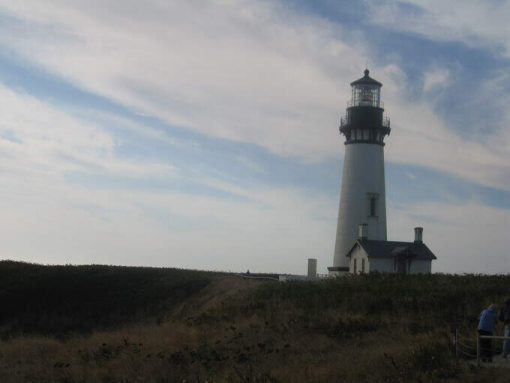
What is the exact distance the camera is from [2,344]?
2547 centimetres

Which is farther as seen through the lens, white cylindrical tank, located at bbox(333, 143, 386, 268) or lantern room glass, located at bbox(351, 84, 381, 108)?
lantern room glass, located at bbox(351, 84, 381, 108)

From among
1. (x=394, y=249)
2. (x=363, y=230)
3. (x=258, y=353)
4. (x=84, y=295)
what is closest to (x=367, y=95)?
(x=363, y=230)

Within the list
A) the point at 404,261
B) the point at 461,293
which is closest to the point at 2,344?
the point at 461,293

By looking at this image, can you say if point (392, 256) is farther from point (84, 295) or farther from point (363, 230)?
point (84, 295)

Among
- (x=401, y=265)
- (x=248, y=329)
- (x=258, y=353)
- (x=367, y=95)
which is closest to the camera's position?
(x=258, y=353)

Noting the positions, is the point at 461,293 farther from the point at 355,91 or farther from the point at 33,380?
the point at 355,91

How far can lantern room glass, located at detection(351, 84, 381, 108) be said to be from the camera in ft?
148

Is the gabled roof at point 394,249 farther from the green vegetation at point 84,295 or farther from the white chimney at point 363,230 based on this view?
the green vegetation at point 84,295

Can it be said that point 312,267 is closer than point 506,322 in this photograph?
No

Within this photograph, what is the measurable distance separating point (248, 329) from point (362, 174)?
72.9ft

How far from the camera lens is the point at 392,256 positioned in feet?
134

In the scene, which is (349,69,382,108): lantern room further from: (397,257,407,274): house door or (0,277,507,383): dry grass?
(0,277,507,383): dry grass

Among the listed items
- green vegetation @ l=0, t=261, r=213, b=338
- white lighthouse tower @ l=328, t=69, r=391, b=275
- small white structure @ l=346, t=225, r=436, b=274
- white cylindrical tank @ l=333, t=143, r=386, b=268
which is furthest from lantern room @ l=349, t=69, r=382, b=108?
green vegetation @ l=0, t=261, r=213, b=338

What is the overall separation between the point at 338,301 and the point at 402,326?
239 inches
